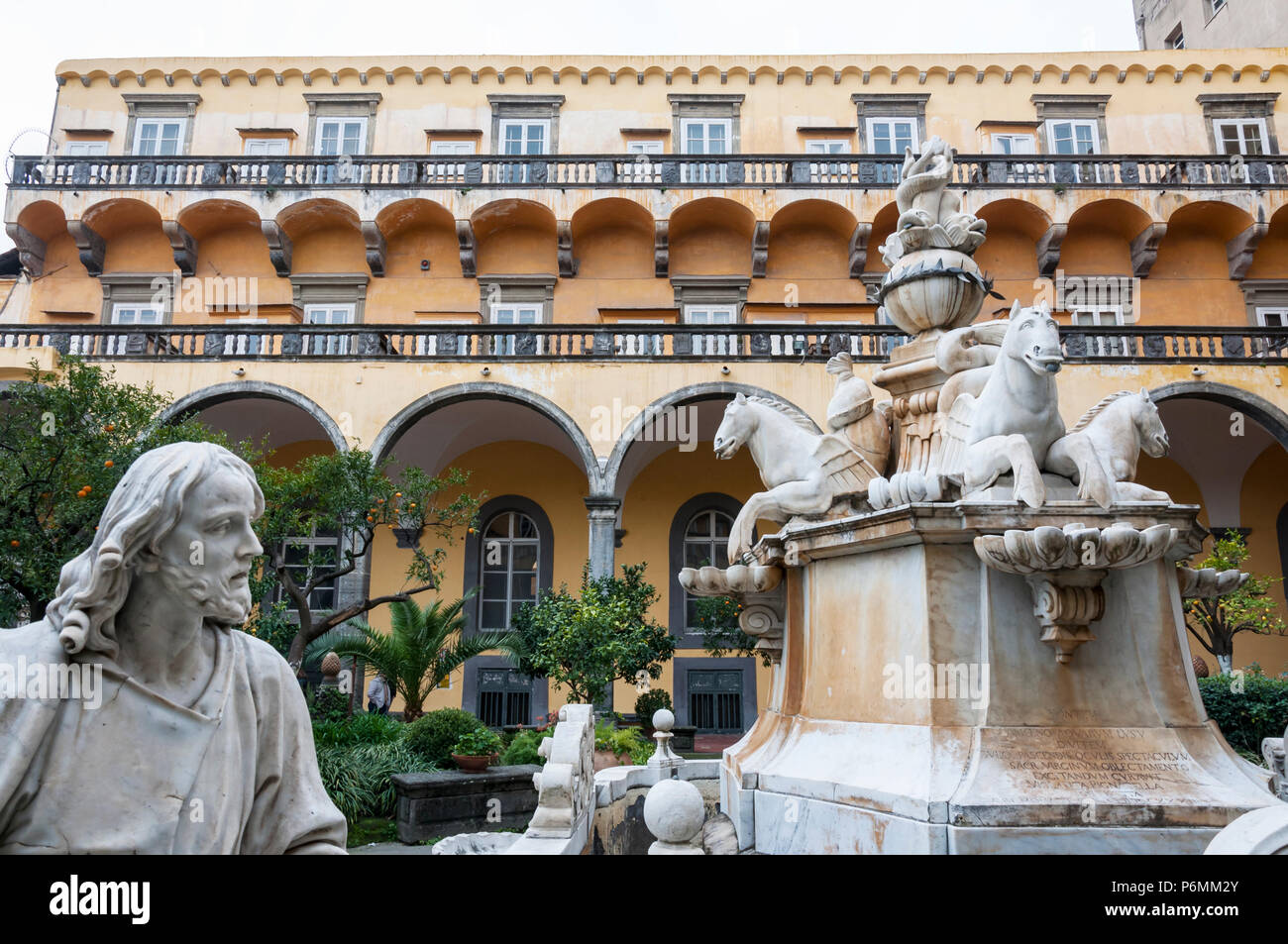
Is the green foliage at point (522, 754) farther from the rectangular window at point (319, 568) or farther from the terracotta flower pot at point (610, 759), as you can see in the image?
the rectangular window at point (319, 568)

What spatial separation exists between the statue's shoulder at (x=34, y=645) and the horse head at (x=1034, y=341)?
3844 millimetres

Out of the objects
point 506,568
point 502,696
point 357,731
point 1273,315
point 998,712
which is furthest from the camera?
point 1273,315

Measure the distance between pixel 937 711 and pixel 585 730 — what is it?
8.72ft

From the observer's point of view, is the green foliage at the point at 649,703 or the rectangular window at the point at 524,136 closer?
the green foliage at the point at 649,703

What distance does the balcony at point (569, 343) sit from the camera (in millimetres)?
15930

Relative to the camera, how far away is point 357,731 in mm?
11258

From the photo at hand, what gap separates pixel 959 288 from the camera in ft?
18.2

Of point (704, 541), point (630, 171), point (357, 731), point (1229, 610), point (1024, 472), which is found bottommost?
point (357, 731)

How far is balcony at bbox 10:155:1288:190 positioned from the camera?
63.8ft

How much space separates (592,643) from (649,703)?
3.10 m

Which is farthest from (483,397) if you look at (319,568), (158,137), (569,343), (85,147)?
(85,147)

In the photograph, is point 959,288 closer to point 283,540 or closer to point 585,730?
point 585,730

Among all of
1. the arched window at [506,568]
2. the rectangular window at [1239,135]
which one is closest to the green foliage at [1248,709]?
the arched window at [506,568]

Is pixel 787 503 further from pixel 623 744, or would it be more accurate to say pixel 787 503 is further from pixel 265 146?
pixel 265 146
